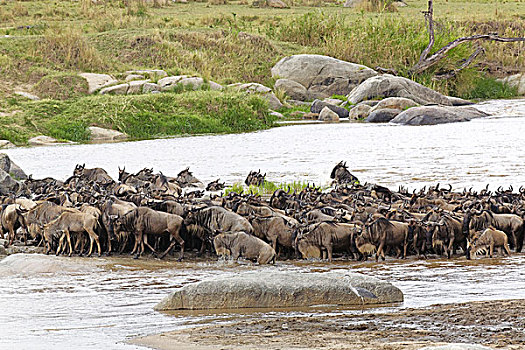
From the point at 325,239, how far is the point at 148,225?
6.89 ft

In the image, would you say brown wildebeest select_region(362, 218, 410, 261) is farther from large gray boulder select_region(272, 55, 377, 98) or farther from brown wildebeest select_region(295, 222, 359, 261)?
large gray boulder select_region(272, 55, 377, 98)

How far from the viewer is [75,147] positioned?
22.4 m

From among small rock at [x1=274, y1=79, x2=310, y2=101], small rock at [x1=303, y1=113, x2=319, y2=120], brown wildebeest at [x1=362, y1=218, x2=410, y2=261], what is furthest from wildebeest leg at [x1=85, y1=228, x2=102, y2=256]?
small rock at [x1=274, y1=79, x2=310, y2=101]

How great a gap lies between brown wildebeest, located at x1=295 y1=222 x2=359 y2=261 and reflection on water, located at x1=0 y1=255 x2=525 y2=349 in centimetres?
21

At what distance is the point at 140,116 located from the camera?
2569 centimetres

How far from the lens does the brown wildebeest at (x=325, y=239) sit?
8570 millimetres

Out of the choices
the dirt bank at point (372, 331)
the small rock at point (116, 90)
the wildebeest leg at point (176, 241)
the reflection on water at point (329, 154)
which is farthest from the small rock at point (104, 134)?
the dirt bank at point (372, 331)

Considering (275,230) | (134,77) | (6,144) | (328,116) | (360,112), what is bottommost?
(275,230)

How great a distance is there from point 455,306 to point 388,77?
27361 mm

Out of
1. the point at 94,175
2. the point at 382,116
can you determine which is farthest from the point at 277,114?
the point at 94,175

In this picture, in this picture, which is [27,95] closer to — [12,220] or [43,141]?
[43,141]

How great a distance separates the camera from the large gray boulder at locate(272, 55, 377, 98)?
34.9 m

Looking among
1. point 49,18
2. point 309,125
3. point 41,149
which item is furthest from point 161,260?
point 49,18

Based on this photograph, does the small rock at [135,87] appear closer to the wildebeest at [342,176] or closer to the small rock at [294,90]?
the small rock at [294,90]
